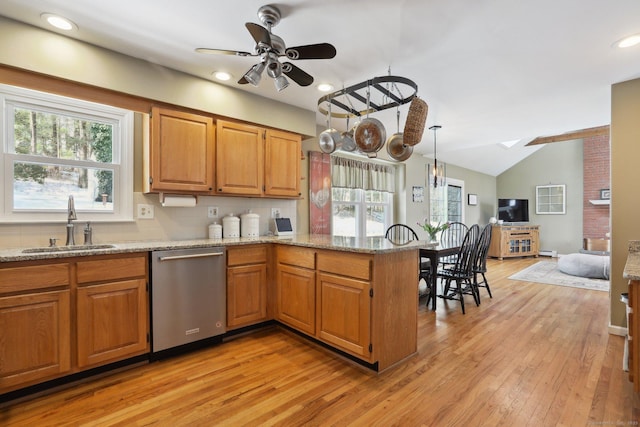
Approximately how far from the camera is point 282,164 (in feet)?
11.3

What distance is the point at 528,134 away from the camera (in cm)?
491

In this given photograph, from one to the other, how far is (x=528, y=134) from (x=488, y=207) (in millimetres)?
4569

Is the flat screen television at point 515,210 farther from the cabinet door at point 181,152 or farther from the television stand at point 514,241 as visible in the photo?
the cabinet door at point 181,152

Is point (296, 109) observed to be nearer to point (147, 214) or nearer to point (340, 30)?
point (340, 30)

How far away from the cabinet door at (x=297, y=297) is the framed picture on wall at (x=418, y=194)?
4.09 meters

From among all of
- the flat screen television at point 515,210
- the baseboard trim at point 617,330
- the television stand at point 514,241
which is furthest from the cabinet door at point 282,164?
the flat screen television at point 515,210

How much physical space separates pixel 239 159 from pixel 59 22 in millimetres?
1581

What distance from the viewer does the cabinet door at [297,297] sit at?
2.58 metres

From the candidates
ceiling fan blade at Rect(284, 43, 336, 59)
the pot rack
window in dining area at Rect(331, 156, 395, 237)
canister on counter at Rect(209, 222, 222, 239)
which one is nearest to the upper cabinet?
canister on counter at Rect(209, 222, 222, 239)

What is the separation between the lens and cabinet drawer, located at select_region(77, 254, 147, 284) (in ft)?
6.63

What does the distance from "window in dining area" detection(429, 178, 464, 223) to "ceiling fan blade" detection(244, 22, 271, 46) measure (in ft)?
18.8

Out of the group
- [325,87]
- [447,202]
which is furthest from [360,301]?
[447,202]

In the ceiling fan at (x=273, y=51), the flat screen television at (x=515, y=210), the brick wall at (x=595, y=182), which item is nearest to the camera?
the ceiling fan at (x=273, y=51)

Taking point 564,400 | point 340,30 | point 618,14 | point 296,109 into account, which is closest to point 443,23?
point 340,30
